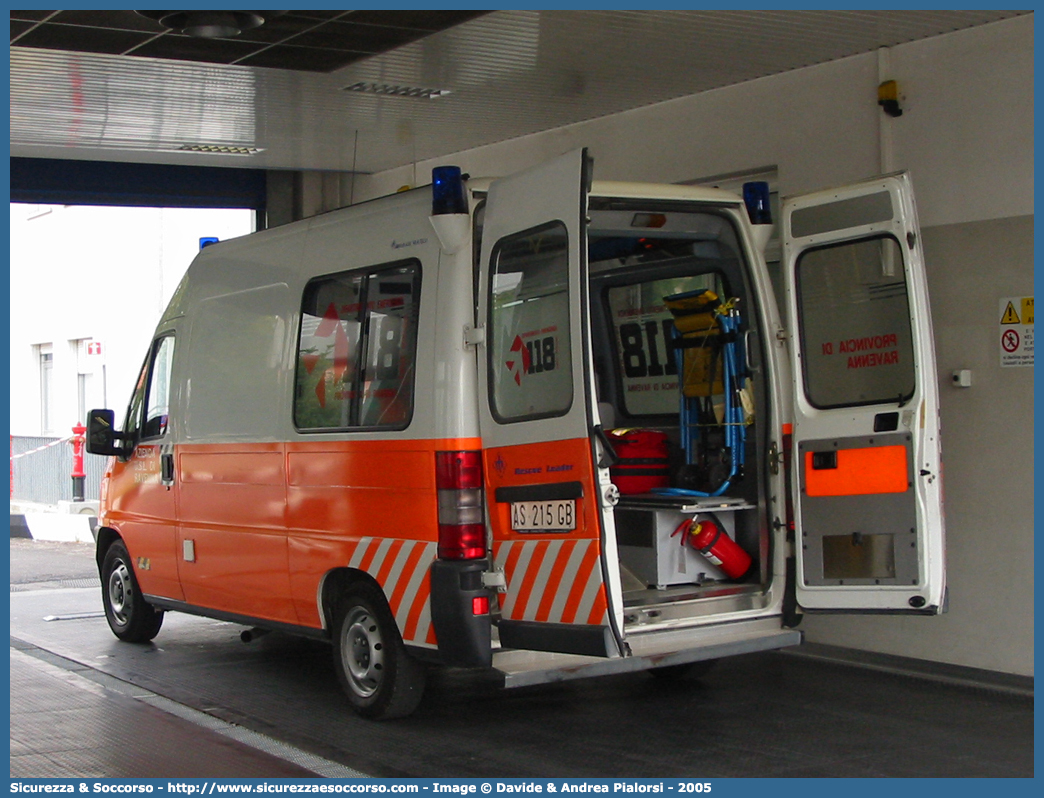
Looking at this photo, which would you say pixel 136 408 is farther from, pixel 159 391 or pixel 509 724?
pixel 509 724

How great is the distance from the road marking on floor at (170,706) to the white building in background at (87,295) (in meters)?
10.8

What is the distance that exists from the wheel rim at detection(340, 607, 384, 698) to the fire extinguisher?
5.32 ft

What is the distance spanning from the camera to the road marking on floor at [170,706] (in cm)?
606

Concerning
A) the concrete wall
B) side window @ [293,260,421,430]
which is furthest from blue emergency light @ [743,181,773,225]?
side window @ [293,260,421,430]

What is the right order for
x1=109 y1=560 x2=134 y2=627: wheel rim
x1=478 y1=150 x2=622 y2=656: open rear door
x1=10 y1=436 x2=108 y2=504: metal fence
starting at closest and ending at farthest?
x1=478 y1=150 x2=622 y2=656: open rear door, x1=109 y1=560 x2=134 y2=627: wheel rim, x1=10 y1=436 x2=108 y2=504: metal fence

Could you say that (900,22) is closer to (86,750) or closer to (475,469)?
(475,469)

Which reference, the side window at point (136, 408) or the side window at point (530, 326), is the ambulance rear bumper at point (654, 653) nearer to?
the side window at point (530, 326)

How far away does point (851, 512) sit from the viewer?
257 inches

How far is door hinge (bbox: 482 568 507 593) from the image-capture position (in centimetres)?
612

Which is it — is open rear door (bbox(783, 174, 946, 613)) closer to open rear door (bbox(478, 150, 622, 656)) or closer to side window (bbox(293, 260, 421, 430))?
open rear door (bbox(478, 150, 622, 656))

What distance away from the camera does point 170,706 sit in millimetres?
7418

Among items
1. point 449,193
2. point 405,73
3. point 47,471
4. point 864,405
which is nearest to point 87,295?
point 47,471

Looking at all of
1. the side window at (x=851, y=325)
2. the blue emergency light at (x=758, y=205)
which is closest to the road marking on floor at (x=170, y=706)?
the side window at (x=851, y=325)
